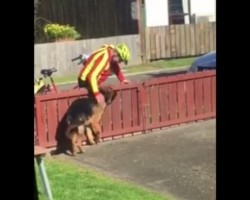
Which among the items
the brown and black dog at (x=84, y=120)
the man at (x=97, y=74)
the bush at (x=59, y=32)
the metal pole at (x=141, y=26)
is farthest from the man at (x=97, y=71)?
the metal pole at (x=141, y=26)

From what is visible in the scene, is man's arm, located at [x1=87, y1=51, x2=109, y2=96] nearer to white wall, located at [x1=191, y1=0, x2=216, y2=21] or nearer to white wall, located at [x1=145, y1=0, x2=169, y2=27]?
white wall, located at [x1=145, y1=0, x2=169, y2=27]

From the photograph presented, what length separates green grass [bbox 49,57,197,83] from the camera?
17.6 metres

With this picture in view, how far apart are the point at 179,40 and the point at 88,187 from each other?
53.4 feet

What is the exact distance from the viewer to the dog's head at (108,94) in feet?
25.9

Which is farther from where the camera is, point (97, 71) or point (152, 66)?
point (152, 66)

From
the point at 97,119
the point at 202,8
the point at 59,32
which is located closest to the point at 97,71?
the point at 97,119

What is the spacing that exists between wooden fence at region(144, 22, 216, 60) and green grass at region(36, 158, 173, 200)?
1466 cm

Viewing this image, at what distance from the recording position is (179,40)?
21250 mm

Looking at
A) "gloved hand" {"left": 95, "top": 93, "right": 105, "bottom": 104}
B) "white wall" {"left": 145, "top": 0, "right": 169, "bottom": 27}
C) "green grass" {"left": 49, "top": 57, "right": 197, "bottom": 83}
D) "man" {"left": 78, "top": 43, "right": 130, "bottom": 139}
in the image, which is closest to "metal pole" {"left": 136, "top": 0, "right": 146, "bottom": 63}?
→ "green grass" {"left": 49, "top": 57, "right": 197, "bottom": 83}

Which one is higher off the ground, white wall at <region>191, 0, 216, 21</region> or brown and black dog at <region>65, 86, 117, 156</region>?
white wall at <region>191, 0, 216, 21</region>

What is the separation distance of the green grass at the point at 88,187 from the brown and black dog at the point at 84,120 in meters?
1.22

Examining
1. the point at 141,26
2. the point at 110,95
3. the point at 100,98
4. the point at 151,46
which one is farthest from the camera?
the point at 141,26

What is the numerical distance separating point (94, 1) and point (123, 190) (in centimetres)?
1823

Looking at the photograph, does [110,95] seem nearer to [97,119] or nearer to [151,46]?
[97,119]
